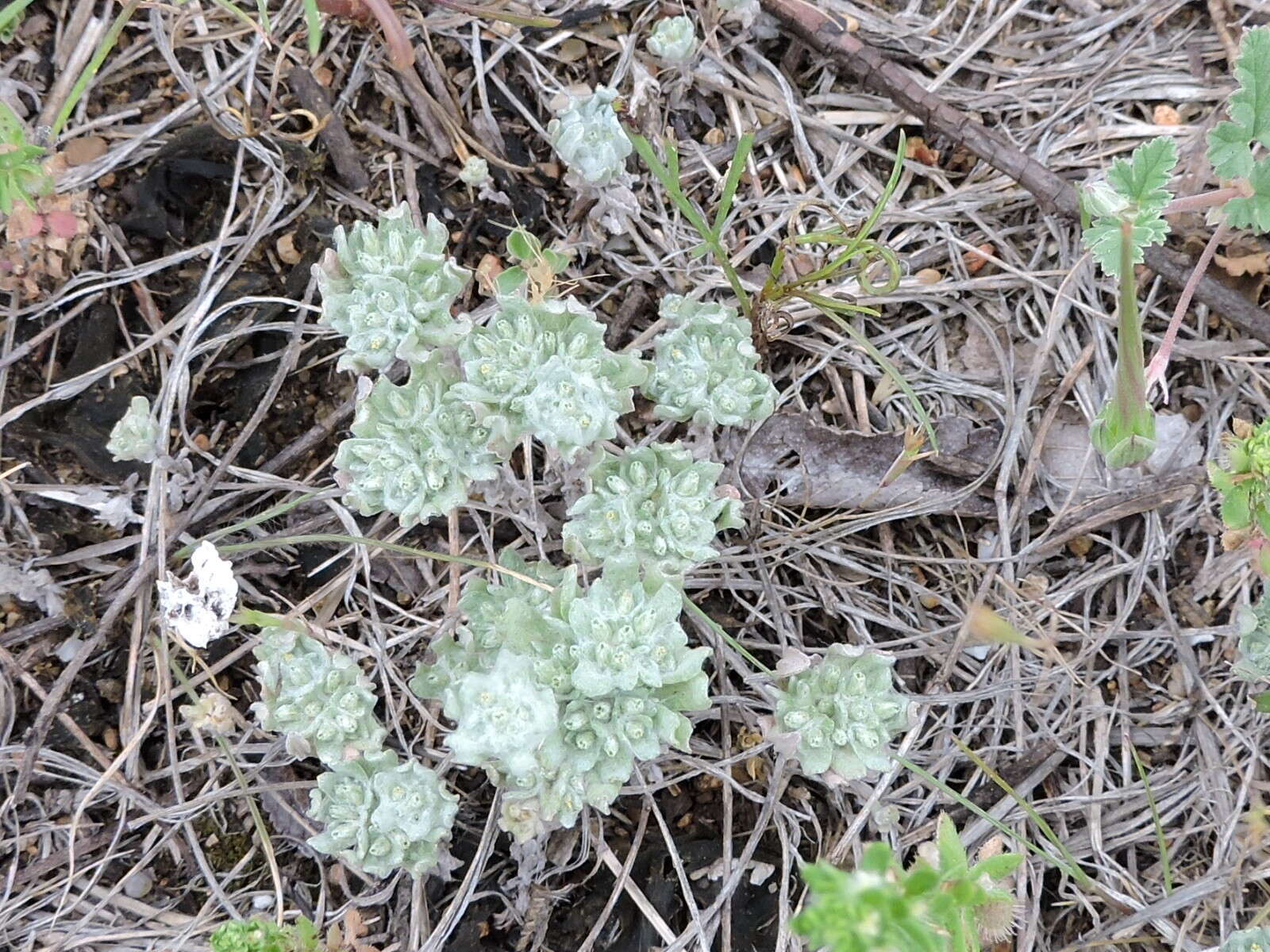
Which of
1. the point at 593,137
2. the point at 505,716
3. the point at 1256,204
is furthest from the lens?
the point at 593,137

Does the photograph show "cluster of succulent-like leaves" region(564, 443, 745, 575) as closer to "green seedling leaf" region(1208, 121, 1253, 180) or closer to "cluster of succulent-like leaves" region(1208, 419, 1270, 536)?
"cluster of succulent-like leaves" region(1208, 419, 1270, 536)

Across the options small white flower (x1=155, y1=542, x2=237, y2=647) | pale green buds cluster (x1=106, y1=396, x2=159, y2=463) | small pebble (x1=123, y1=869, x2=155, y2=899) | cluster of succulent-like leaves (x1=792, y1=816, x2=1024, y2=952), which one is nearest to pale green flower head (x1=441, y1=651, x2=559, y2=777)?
cluster of succulent-like leaves (x1=792, y1=816, x2=1024, y2=952)

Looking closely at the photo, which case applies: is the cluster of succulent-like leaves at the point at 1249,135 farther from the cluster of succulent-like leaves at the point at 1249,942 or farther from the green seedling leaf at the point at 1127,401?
the cluster of succulent-like leaves at the point at 1249,942

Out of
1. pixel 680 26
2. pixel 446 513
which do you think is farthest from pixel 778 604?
pixel 680 26

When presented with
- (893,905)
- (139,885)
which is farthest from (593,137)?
(139,885)

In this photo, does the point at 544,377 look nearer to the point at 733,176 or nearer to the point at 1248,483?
the point at 733,176

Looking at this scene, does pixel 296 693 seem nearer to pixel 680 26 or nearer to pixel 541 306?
pixel 541 306
